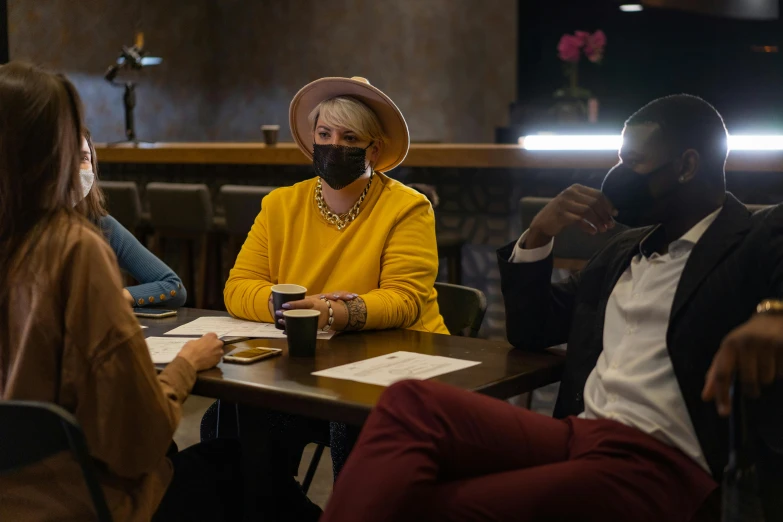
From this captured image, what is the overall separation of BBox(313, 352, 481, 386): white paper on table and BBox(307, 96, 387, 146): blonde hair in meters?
0.72

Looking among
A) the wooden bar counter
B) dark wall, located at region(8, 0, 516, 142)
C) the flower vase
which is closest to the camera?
the wooden bar counter

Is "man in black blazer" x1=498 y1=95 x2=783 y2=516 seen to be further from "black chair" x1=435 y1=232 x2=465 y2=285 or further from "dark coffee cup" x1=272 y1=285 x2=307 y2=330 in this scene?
"black chair" x1=435 y1=232 x2=465 y2=285

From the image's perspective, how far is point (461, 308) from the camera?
2.39m

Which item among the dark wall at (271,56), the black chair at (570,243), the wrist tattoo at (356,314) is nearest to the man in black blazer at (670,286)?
the wrist tattoo at (356,314)

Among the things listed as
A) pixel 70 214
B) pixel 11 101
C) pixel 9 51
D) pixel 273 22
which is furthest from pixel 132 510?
pixel 273 22

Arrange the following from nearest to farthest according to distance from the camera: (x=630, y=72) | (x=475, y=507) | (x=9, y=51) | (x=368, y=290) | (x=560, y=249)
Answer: (x=475, y=507) < (x=368, y=290) < (x=560, y=249) < (x=9, y=51) < (x=630, y=72)

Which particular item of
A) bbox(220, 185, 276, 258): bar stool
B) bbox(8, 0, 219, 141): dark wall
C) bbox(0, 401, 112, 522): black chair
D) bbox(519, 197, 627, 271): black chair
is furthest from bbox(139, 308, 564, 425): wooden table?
bbox(8, 0, 219, 141): dark wall

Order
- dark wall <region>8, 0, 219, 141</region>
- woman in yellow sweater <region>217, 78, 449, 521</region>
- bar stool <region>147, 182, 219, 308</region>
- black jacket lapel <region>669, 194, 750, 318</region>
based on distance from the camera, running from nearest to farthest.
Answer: black jacket lapel <region>669, 194, 750, 318</region> < woman in yellow sweater <region>217, 78, 449, 521</region> < bar stool <region>147, 182, 219, 308</region> < dark wall <region>8, 0, 219, 141</region>

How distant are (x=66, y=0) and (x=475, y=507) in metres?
7.66

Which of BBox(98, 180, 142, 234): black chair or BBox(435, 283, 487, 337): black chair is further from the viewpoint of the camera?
BBox(98, 180, 142, 234): black chair

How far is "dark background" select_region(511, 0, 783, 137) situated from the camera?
24.6 feet

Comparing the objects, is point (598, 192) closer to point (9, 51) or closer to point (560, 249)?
point (560, 249)

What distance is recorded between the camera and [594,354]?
5.51 ft

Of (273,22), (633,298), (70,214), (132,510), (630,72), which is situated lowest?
(132,510)
